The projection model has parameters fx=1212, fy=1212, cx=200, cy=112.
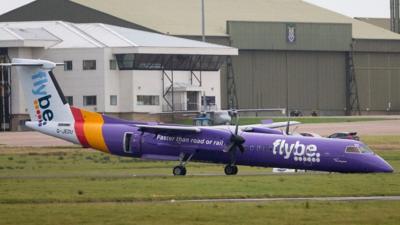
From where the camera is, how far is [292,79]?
13962 cm

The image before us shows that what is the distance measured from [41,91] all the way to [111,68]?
54.2 metres

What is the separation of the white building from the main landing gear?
186 ft

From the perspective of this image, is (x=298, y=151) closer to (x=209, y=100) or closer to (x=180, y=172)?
(x=180, y=172)

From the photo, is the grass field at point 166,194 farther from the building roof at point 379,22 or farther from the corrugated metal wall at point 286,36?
the building roof at point 379,22

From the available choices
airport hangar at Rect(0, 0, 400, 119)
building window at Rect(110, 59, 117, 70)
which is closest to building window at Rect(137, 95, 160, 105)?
building window at Rect(110, 59, 117, 70)

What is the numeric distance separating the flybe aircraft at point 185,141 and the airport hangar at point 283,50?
75933 millimetres

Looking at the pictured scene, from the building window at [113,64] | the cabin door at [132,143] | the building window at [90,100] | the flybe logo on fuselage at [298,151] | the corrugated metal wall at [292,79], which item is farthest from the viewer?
the corrugated metal wall at [292,79]

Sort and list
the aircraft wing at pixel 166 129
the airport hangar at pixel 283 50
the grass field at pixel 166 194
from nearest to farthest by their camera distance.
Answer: the grass field at pixel 166 194 → the aircraft wing at pixel 166 129 → the airport hangar at pixel 283 50

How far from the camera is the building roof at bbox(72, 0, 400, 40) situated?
139m

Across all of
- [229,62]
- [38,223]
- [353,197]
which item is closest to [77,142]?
[353,197]

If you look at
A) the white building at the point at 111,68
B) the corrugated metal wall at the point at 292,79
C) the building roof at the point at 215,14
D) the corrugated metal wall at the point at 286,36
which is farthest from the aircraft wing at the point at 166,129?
the corrugated metal wall at the point at 286,36

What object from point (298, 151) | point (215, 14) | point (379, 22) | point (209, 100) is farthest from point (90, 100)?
point (379, 22)

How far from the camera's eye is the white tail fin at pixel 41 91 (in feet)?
191

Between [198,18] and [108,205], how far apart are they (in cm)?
10945
